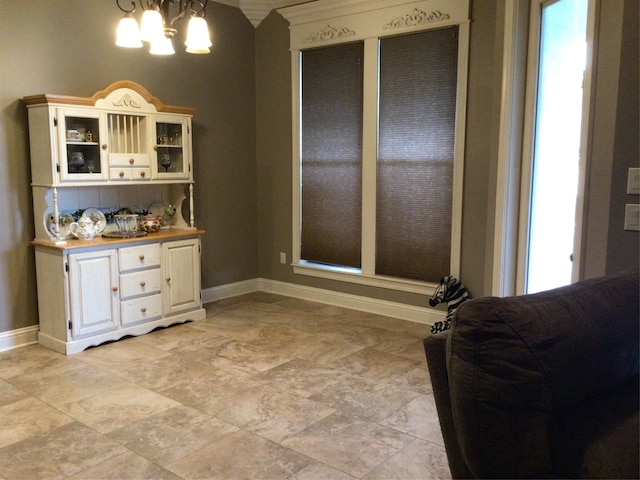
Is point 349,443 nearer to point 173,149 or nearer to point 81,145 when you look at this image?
point 81,145

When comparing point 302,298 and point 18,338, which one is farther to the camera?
point 302,298

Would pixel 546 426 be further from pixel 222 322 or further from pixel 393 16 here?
pixel 393 16

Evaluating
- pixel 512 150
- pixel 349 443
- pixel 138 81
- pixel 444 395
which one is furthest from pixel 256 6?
pixel 444 395

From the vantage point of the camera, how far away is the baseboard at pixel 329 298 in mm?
4762

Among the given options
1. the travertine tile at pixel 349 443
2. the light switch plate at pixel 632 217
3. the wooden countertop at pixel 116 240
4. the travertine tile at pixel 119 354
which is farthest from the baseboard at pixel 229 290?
the light switch plate at pixel 632 217

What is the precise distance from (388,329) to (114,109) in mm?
2744

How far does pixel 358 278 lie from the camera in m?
5.14

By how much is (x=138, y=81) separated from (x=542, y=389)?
437cm

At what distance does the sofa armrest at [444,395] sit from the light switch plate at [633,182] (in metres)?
1.26

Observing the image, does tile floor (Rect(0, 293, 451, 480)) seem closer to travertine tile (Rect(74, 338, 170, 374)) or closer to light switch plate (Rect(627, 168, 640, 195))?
travertine tile (Rect(74, 338, 170, 374))

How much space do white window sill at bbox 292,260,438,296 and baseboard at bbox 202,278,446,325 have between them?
0.47ft

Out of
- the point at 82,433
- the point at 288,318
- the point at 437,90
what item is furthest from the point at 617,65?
the point at 288,318

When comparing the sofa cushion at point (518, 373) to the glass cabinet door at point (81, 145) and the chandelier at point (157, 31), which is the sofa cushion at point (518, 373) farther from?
the glass cabinet door at point (81, 145)

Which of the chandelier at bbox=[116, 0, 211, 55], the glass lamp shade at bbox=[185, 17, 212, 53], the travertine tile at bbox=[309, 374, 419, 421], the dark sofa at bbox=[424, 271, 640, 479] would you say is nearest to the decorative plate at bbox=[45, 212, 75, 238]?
the chandelier at bbox=[116, 0, 211, 55]
